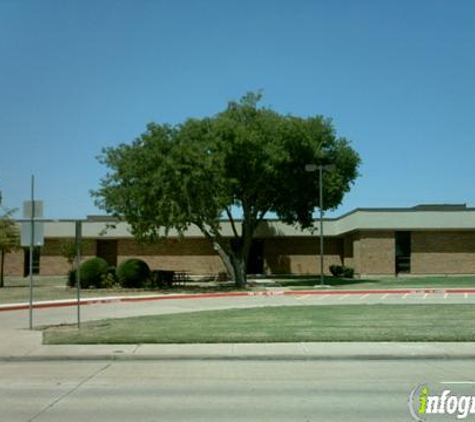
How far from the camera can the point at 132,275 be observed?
3850cm

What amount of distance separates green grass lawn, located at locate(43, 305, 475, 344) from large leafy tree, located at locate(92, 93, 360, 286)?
1237 cm

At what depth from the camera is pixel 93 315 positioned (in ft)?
74.4

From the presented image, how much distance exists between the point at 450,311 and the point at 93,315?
11.2 m

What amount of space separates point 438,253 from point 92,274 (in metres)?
24.7

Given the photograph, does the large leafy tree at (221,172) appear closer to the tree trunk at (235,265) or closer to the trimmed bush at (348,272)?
the tree trunk at (235,265)

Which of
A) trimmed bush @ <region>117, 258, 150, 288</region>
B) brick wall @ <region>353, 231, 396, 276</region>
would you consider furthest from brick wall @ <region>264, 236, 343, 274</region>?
trimmed bush @ <region>117, 258, 150, 288</region>

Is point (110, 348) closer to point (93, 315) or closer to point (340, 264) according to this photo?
point (93, 315)

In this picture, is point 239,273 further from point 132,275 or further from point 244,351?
point 244,351

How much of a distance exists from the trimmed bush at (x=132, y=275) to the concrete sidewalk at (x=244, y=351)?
77.2 feet

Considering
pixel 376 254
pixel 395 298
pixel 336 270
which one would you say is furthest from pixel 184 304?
pixel 336 270

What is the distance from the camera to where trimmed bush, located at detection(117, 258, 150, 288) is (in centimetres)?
3856

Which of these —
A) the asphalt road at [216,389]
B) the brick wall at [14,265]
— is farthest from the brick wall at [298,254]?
the asphalt road at [216,389]

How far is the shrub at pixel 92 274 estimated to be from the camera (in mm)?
37688

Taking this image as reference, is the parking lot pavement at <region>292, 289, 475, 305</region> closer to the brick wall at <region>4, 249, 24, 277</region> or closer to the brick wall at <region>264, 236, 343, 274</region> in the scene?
the brick wall at <region>264, 236, 343, 274</region>
